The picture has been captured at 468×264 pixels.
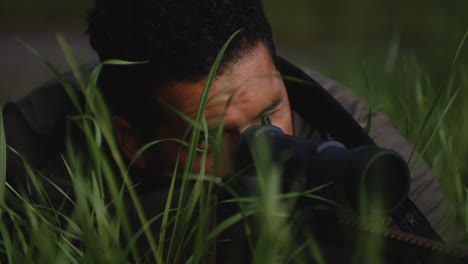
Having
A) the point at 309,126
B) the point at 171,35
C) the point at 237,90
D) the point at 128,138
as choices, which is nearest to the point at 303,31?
the point at 309,126

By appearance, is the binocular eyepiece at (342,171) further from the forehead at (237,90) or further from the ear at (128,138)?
the ear at (128,138)

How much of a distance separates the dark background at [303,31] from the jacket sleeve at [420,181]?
194 centimetres

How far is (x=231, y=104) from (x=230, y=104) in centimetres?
1

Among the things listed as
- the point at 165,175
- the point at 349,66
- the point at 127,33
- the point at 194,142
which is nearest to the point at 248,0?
the point at 127,33

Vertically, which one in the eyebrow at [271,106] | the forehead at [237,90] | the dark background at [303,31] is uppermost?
the forehead at [237,90]

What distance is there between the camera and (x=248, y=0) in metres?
1.71

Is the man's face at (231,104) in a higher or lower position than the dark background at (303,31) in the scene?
higher

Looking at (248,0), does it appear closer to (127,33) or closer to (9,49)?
(127,33)

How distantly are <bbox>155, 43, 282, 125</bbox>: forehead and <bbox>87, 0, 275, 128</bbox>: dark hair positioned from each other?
0.02m

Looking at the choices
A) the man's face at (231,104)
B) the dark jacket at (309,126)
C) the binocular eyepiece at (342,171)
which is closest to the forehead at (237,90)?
the man's face at (231,104)

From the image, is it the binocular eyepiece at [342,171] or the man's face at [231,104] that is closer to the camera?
the binocular eyepiece at [342,171]

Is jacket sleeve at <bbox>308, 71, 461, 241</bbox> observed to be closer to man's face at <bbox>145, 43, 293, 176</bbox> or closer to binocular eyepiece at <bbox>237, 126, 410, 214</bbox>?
man's face at <bbox>145, 43, 293, 176</bbox>

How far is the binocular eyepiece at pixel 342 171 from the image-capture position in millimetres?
1018

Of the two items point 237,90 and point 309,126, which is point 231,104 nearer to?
point 237,90
